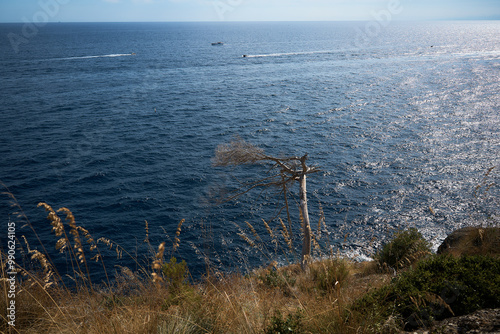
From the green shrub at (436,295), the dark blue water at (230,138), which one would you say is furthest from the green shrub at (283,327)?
the dark blue water at (230,138)

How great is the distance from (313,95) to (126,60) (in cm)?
7027

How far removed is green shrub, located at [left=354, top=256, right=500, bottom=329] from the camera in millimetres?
4270

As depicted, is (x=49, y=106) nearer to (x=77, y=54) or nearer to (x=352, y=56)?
(x=77, y=54)

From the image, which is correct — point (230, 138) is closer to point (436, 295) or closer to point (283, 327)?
point (436, 295)

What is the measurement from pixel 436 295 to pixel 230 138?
1505 inches

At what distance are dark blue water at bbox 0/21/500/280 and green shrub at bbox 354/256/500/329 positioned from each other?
9373 millimetres

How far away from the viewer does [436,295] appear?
15.5 feet

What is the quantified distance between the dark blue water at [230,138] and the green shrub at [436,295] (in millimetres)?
9373

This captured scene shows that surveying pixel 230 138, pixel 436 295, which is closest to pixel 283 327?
pixel 436 295

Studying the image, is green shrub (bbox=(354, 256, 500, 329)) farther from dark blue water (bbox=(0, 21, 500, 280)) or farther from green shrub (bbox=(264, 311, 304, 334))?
dark blue water (bbox=(0, 21, 500, 280))

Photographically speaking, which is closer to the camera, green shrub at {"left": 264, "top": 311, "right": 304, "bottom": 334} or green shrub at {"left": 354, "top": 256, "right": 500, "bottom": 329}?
green shrub at {"left": 264, "top": 311, "right": 304, "bottom": 334}

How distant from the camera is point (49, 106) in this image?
54750 millimetres

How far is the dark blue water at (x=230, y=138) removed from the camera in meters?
28.1

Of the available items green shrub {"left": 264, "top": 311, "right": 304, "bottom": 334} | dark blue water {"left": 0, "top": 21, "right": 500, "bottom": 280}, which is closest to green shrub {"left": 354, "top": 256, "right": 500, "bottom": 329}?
green shrub {"left": 264, "top": 311, "right": 304, "bottom": 334}
